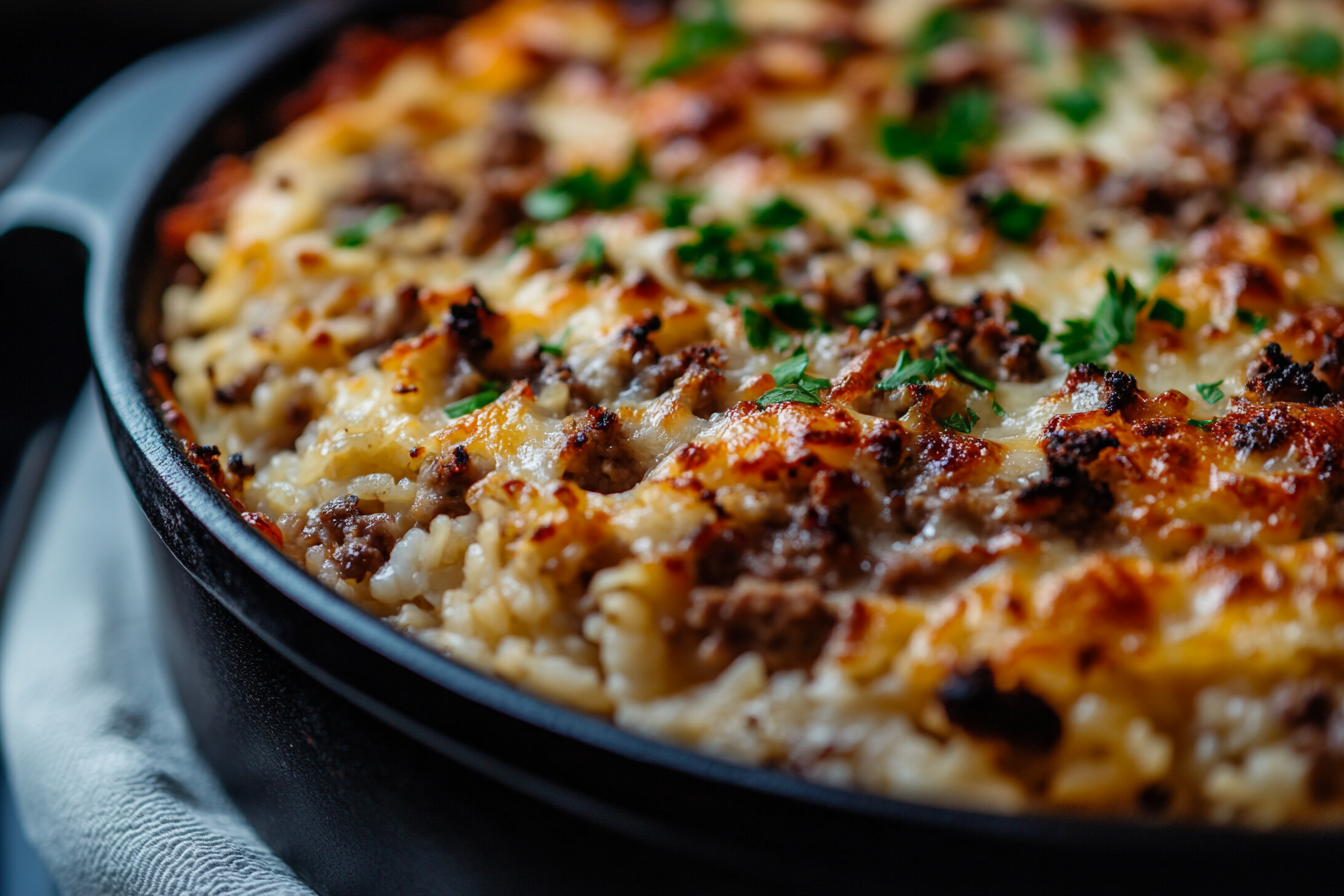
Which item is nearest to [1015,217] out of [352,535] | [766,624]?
[766,624]

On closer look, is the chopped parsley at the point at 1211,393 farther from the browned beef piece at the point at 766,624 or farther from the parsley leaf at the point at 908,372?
the browned beef piece at the point at 766,624

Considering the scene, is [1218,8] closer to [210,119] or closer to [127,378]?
[210,119]

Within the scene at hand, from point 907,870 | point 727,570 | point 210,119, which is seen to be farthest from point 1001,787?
point 210,119

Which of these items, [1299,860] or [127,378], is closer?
[1299,860]

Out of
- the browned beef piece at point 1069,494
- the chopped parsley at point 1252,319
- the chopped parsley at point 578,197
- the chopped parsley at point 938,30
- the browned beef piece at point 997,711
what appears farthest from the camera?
the chopped parsley at point 938,30

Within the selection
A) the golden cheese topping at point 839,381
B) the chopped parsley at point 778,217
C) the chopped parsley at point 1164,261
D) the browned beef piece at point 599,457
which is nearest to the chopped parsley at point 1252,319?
the golden cheese topping at point 839,381

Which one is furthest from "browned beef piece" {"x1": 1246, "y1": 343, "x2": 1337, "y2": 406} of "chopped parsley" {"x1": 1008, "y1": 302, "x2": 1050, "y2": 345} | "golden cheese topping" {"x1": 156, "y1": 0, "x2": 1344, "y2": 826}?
"chopped parsley" {"x1": 1008, "y1": 302, "x2": 1050, "y2": 345}
